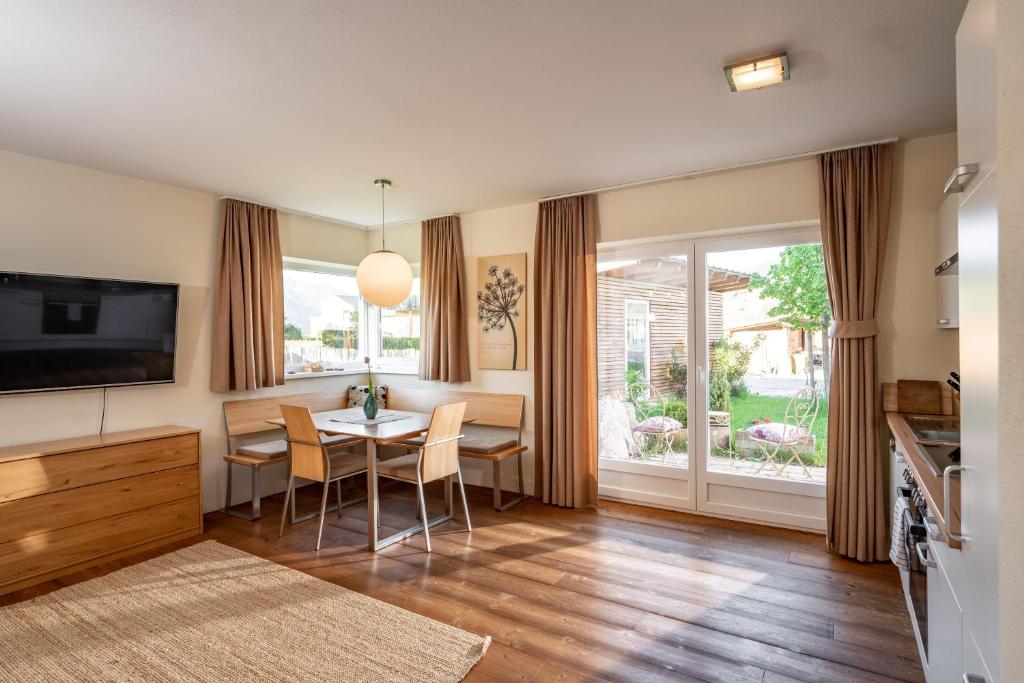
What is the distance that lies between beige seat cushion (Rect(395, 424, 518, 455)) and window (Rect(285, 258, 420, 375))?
1.09 metres

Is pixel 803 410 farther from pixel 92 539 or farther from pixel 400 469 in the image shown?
pixel 92 539

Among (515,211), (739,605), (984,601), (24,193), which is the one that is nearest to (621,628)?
(739,605)

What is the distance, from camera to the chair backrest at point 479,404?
4.65m

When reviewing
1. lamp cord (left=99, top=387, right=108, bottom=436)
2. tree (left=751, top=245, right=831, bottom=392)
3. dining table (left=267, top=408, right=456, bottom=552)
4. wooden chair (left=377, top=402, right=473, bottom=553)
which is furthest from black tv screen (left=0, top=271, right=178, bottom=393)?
tree (left=751, top=245, right=831, bottom=392)

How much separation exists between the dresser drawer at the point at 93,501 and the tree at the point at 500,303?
2564 mm

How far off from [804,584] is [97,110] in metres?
4.51

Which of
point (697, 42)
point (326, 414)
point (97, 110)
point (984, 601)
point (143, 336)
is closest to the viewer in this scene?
point (984, 601)

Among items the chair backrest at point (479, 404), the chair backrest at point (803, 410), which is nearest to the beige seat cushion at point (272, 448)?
the chair backrest at point (479, 404)

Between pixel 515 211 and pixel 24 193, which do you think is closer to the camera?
pixel 24 193

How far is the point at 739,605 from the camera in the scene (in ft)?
8.87

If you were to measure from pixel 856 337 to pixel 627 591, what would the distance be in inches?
80.5

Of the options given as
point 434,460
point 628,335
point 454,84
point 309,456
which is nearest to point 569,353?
point 628,335

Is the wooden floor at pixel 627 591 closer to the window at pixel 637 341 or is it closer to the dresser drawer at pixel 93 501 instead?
the dresser drawer at pixel 93 501

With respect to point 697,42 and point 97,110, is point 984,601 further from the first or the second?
point 97,110
